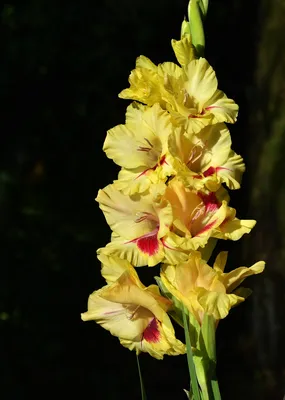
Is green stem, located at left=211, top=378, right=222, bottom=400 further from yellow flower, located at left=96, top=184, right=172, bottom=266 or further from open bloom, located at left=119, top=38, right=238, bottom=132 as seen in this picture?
open bloom, located at left=119, top=38, right=238, bottom=132

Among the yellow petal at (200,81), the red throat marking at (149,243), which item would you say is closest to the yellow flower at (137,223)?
the red throat marking at (149,243)

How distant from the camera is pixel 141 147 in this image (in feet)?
2.82

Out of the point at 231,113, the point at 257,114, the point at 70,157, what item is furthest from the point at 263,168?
the point at 231,113

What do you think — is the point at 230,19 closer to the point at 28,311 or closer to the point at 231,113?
the point at 28,311

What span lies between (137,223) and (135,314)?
4.0 inches

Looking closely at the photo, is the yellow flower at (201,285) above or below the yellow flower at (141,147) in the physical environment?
below

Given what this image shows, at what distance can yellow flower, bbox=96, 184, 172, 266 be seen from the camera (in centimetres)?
81

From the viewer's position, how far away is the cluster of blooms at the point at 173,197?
0.81 metres

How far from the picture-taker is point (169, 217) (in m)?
0.80

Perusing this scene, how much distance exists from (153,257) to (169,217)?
4cm

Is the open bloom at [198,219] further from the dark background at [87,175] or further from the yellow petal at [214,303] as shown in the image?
the dark background at [87,175]

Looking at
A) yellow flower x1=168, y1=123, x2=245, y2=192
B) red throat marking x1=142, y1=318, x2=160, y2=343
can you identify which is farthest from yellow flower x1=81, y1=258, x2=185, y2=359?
yellow flower x1=168, y1=123, x2=245, y2=192

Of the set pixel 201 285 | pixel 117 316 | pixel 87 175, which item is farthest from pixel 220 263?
pixel 87 175

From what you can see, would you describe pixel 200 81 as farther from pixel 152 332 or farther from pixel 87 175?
pixel 87 175
